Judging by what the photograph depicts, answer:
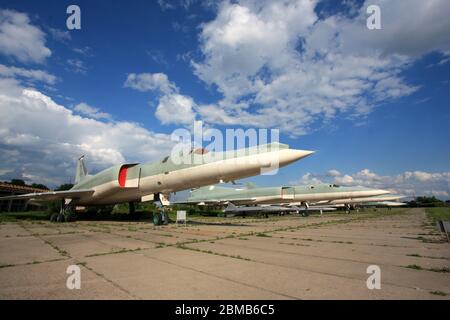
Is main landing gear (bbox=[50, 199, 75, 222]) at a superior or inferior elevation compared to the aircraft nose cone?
inferior

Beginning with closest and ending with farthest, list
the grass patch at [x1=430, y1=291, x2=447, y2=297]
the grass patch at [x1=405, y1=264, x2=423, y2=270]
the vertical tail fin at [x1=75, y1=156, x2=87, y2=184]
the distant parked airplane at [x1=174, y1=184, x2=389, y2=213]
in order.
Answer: the grass patch at [x1=430, y1=291, x2=447, y2=297], the grass patch at [x1=405, y1=264, x2=423, y2=270], the vertical tail fin at [x1=75, y1=156, x2=87, y2=184], the distant parked airplane at [x1=174, y1=184, x2=389, y2=213]

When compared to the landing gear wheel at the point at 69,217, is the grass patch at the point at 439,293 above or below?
above

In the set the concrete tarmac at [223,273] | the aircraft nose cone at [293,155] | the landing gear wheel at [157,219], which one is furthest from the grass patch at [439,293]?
the landing gear wheel at [157,219]

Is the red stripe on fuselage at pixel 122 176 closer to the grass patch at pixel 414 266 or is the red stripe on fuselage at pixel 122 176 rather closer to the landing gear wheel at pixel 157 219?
the landing gear wheel at pixel 157 219

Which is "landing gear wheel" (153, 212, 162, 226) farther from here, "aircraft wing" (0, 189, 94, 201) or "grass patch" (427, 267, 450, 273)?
"grass patch" (427, 267, 450, 273)

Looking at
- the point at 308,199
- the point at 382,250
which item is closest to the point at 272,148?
the point at 382,250

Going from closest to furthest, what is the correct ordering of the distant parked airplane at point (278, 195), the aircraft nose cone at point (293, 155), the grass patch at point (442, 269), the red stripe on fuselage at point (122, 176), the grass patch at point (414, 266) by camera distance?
the grass patch at point (442, 269)
the grass patch at point (414, 266)
the aircraft nose cone at point (293, 155)
the red stripe on fuselage at point (122, 176)
the distant parked airplane at point (278, 195)

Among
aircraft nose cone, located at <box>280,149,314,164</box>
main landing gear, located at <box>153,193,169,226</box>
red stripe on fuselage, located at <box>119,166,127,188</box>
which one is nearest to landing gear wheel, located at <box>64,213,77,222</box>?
red stripe on fuselage, located at <box>119,166,127,188</box>

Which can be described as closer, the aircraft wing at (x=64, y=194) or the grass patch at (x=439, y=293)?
the grass patch at (x=439, y=293)

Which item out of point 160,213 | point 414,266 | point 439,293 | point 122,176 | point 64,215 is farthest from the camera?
point 64,215

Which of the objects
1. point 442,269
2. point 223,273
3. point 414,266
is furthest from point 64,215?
point 442,269

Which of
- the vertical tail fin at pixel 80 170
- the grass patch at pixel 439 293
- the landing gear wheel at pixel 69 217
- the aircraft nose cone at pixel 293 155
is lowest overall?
the landing gear wheel at pixel 69 217

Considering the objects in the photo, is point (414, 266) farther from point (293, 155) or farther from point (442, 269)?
point (293, 155)
